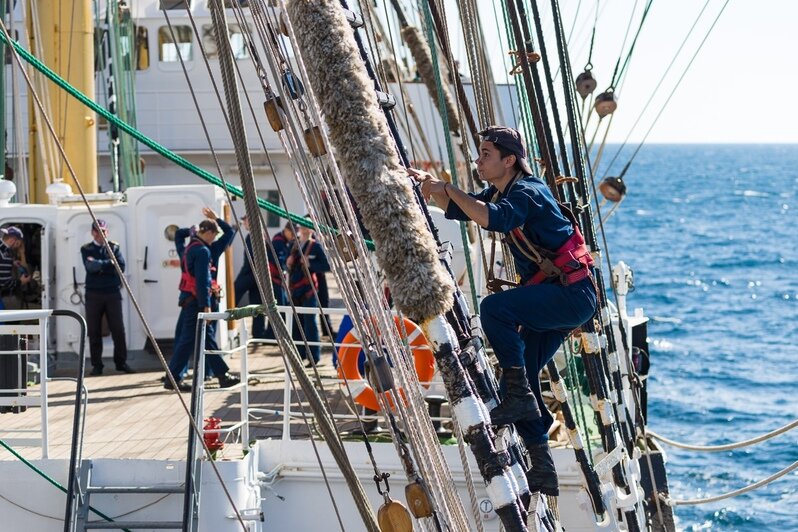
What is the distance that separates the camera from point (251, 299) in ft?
46.2

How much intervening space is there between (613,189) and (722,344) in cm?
2125

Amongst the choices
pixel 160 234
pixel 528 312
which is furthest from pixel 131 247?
pixel 528 312

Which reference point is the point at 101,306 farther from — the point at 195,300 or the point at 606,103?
the point at 606,103

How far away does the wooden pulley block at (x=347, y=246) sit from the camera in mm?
4991

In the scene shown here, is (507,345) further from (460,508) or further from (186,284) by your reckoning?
(186,284)

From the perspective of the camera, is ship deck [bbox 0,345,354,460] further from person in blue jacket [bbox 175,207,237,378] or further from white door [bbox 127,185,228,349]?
white door [bbox 127,185,228,349]

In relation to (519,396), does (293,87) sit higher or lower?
higher

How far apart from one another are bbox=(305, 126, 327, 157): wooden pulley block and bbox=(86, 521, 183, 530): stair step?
156 inches

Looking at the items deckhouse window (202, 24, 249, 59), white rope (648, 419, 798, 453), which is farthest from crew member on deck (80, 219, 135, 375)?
deckhouse window (202, 24, 249, 59)

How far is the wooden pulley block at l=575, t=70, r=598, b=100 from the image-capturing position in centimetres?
1073

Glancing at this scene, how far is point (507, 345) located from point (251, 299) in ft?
28.6

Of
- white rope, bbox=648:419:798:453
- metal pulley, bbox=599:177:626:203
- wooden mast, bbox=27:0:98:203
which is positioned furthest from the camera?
wooden mast, bbox=27:0:98:203

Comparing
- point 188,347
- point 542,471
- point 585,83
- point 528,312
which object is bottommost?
point 188,347

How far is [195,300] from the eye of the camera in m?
11.5
